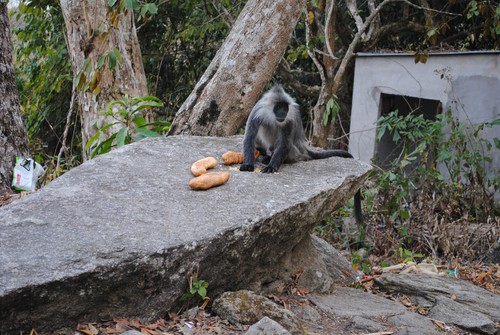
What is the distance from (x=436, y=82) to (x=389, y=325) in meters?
4.97

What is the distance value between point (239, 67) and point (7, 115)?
2321mm

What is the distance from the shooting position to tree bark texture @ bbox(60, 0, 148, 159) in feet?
19.8

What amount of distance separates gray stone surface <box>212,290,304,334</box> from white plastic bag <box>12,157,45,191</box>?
297 cm

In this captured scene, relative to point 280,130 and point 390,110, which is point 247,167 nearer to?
point 280,130

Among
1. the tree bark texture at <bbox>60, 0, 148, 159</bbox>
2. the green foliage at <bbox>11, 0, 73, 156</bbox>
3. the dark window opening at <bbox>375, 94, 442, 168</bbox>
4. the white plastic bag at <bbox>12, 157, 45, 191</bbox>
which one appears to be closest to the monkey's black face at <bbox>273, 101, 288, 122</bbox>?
the tree bark texture at <bbox>60, 0, 148, 159</bbox>

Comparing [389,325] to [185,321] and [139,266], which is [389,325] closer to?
[185,321]

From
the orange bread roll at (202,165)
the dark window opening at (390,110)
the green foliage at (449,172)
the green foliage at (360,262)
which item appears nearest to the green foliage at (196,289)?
the orange bread roll at (202,165)

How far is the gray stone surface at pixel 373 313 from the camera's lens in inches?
144

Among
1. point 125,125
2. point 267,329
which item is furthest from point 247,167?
point 267,329

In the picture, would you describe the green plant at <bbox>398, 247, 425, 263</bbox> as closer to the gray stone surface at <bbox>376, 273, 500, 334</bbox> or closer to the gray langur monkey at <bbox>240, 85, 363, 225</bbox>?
the gray stone surface at <bbox>376, 273, 500, 334</bbox>

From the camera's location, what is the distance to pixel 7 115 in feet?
17.6

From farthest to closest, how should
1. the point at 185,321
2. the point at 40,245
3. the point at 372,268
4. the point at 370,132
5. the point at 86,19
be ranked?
1. the point at 370,132
2. the point at 86,19
3. the point at 372,268
4. the point at 185,321
5. the point at 40,245

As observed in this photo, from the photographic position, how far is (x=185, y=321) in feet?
10.1

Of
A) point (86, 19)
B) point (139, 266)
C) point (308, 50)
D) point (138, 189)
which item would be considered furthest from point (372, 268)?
point (308, 50)
